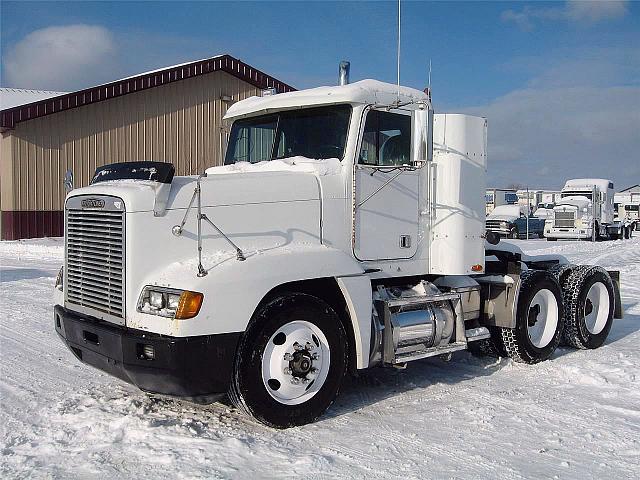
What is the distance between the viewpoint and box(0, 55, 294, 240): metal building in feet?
74.5

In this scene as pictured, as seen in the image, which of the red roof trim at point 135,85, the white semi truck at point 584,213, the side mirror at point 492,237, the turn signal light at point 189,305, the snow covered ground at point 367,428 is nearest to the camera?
the snow covered ground at point 367,428

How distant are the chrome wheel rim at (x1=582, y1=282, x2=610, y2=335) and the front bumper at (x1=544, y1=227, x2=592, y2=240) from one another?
2497cm

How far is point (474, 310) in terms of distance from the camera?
6.98 metres

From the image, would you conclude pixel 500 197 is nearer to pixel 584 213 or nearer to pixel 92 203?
pixel 584 213

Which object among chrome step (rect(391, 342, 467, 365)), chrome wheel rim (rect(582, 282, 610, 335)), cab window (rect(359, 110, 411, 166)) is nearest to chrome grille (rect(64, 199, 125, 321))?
cab window (rect(359, 110, 411, 166))

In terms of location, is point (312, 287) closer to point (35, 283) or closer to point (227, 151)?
point (227, 151)

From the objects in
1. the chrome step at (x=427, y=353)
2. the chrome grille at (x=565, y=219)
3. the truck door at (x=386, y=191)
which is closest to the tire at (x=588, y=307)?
the chrome step at (x=427, y=353)

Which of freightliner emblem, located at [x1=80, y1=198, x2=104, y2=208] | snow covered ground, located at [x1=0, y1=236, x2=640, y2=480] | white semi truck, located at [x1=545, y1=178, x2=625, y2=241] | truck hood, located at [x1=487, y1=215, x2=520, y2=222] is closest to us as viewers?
snow covered ground, located at [x1=0, y1=236, x2=640, y2=480]

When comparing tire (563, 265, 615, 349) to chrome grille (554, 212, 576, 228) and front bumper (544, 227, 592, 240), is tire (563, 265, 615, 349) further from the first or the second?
front bumper (544, 227, 592, 240)

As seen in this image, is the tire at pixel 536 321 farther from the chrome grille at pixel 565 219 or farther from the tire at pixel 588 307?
the chrome grille at pixel 565 219

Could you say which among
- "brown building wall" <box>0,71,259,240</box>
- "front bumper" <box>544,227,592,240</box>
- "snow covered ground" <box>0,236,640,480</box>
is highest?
"brown building wall" <box>0,71,259,240</box>

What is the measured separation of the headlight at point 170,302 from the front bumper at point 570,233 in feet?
100

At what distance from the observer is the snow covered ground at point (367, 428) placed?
13.9 ft

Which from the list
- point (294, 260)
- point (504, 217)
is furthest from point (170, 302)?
point (504, 217)
